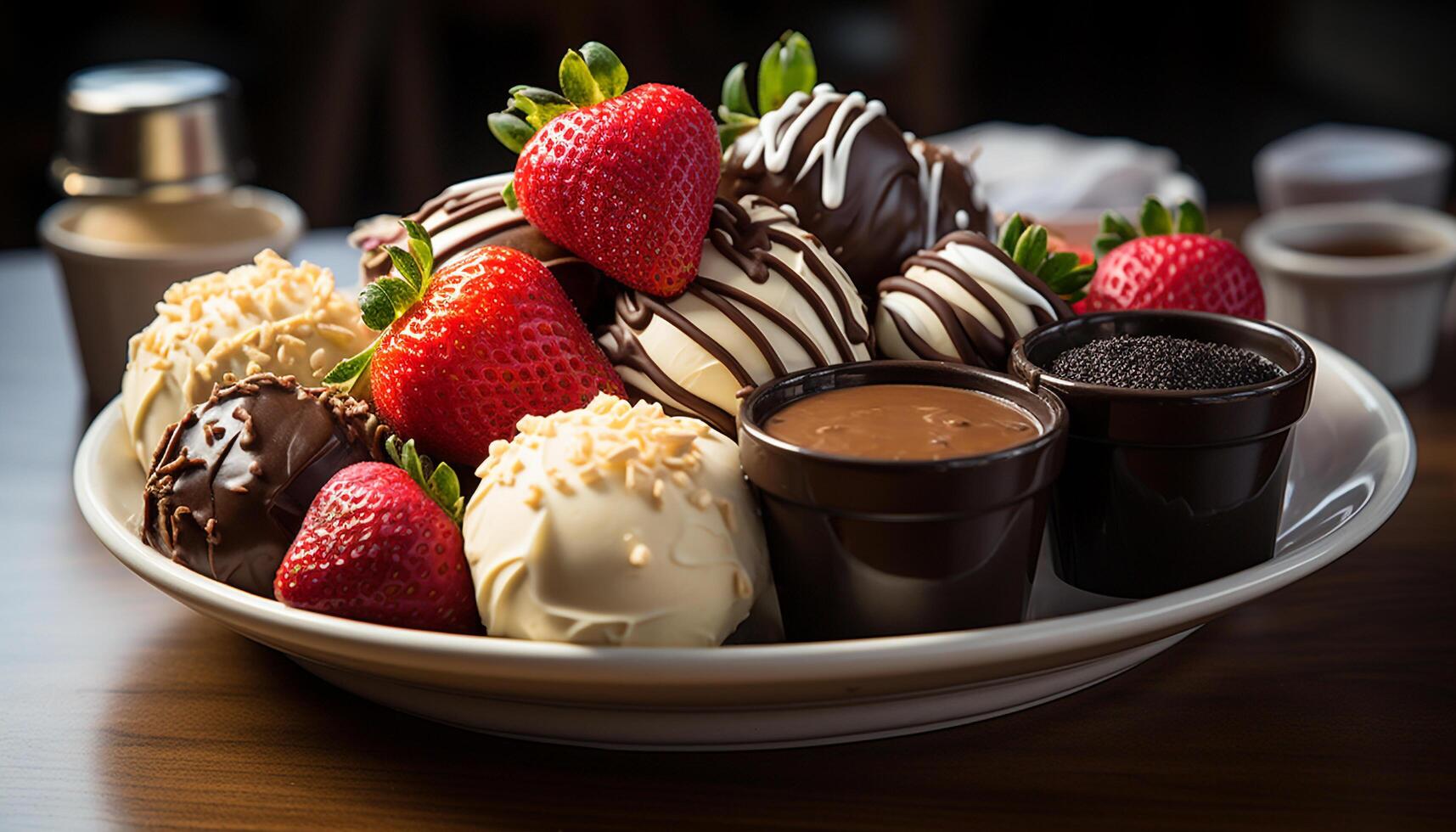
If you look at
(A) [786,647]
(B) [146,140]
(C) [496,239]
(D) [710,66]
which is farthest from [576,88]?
(D) [710,66]

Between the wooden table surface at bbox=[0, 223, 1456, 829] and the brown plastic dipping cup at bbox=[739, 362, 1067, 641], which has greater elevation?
the brown plastic dipping cup at bbox=[739, 362, 1067, 641]

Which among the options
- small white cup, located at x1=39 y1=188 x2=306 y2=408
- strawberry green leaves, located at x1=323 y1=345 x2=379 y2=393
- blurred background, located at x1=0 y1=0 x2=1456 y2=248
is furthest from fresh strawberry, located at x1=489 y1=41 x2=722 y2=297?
blurred background, located at x1=0 y1=0 x2=1456 y2=248

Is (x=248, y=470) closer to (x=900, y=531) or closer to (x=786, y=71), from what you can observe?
(x=900, y=531)

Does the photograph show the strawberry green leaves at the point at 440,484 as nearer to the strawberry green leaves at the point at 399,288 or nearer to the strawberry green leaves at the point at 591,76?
the strawberry green leaves at the point at 399,288

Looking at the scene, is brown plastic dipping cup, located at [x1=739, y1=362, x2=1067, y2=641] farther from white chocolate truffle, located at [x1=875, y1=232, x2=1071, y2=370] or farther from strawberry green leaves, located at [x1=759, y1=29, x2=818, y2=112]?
strawberry green leaves, located at [x1=759, y1=29, x2=818, y2=112]

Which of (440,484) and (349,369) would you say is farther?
(349,369)

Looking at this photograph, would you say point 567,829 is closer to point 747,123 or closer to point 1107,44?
point 747,123

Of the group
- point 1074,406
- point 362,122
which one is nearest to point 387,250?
point 1074,406
